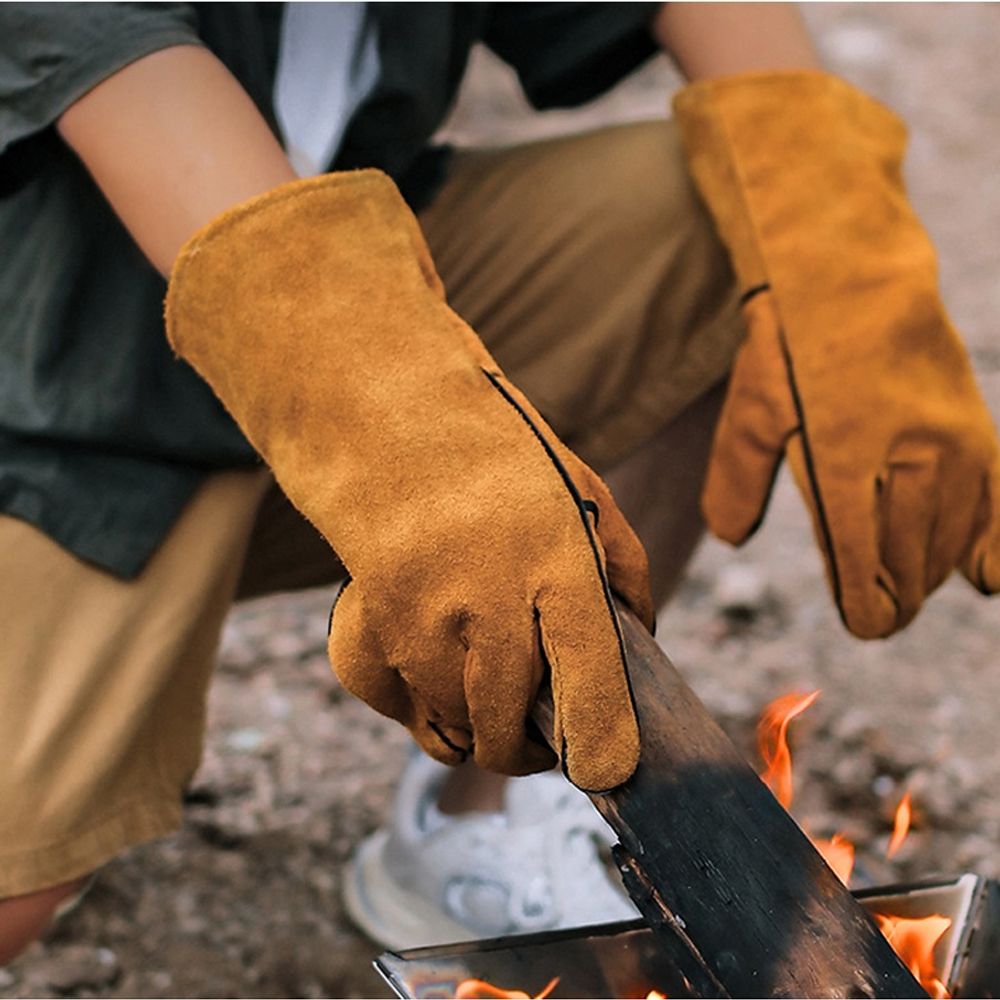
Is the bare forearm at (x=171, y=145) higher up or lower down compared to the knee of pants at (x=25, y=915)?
higher up

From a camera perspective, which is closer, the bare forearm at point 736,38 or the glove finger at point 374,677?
the glove finger at point 374,677

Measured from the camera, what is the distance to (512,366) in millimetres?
1476

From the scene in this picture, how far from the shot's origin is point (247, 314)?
0.97 meters

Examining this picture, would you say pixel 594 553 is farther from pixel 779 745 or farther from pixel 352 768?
pixel 352 768

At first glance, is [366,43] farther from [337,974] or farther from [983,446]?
[337,974]

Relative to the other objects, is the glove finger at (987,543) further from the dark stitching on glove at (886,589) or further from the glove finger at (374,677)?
the glove finger at (374,677)

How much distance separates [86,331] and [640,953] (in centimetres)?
66

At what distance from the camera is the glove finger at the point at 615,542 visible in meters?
0.95

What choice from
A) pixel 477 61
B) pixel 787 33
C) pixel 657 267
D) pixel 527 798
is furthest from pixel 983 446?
pixel 477 61

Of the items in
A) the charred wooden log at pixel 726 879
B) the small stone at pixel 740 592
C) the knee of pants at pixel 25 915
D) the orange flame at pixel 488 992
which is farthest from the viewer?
the small stone at pixel 740 592

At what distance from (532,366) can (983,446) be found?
1.52 feet

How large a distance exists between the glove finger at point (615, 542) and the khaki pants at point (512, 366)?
0.40m

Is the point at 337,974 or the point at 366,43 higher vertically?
the point at 366,43

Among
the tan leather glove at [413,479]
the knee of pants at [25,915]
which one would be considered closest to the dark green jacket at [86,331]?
the tan leather glove at [413,479]
